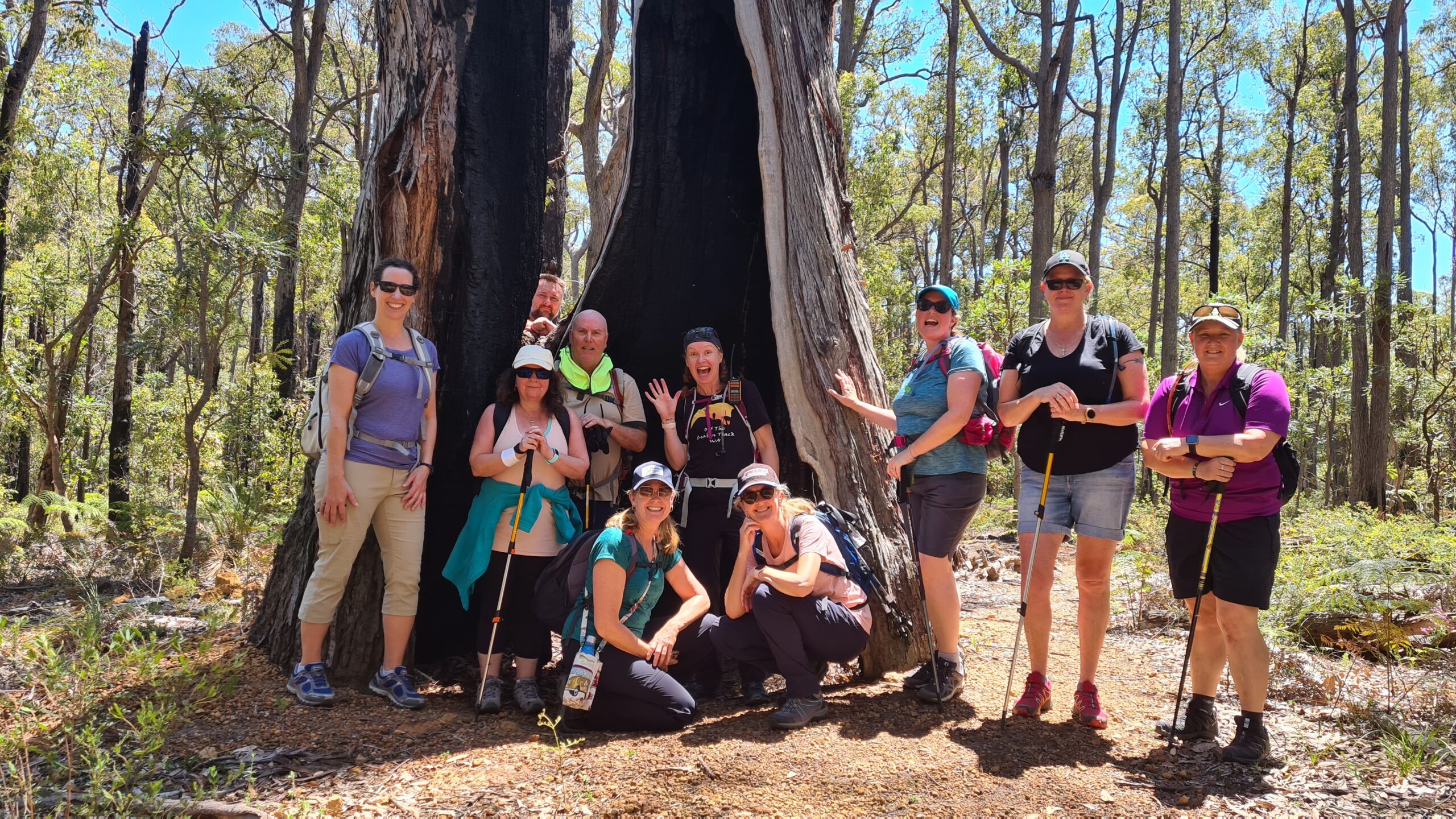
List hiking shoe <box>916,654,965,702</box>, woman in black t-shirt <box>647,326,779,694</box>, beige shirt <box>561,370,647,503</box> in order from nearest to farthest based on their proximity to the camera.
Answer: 1. hiking shoe <box>916,654,965,702</box>
2. woman in black t-shirt <box>647,326,779,694</box>
3. beige shirt <box>561,370,647,503</box>

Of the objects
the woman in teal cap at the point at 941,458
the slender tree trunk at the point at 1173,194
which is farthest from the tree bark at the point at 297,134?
the slender tree trunk at the point at 1173,194

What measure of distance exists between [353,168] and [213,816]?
53.4 ft

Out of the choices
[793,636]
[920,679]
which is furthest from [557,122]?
[920,679]

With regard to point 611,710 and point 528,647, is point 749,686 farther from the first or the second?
point 528,647

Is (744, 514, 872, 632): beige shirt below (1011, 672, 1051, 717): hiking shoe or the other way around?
the other way around

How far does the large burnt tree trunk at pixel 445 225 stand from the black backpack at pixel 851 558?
1.76m

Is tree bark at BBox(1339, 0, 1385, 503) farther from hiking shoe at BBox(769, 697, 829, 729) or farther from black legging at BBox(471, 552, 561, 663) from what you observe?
black legging at BBox(471, 552, 561, 663)

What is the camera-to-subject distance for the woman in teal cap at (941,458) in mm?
3740

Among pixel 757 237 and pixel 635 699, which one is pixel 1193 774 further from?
pixel 757 237

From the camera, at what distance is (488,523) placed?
12.9 feet

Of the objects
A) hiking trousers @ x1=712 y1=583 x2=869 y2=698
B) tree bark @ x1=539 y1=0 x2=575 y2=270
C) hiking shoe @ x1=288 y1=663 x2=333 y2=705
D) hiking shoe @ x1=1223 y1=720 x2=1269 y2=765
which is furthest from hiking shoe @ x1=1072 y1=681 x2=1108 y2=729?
tree bark @ x1=539 y1=0 x2=575 y2=270

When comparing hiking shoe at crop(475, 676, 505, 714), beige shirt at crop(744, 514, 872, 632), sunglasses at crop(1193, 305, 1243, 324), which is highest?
sunglasses at crop(1193, 305, 1243, 324)

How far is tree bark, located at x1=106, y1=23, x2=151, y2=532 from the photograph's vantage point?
7961 millimetres

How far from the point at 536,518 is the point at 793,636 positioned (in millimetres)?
1279
